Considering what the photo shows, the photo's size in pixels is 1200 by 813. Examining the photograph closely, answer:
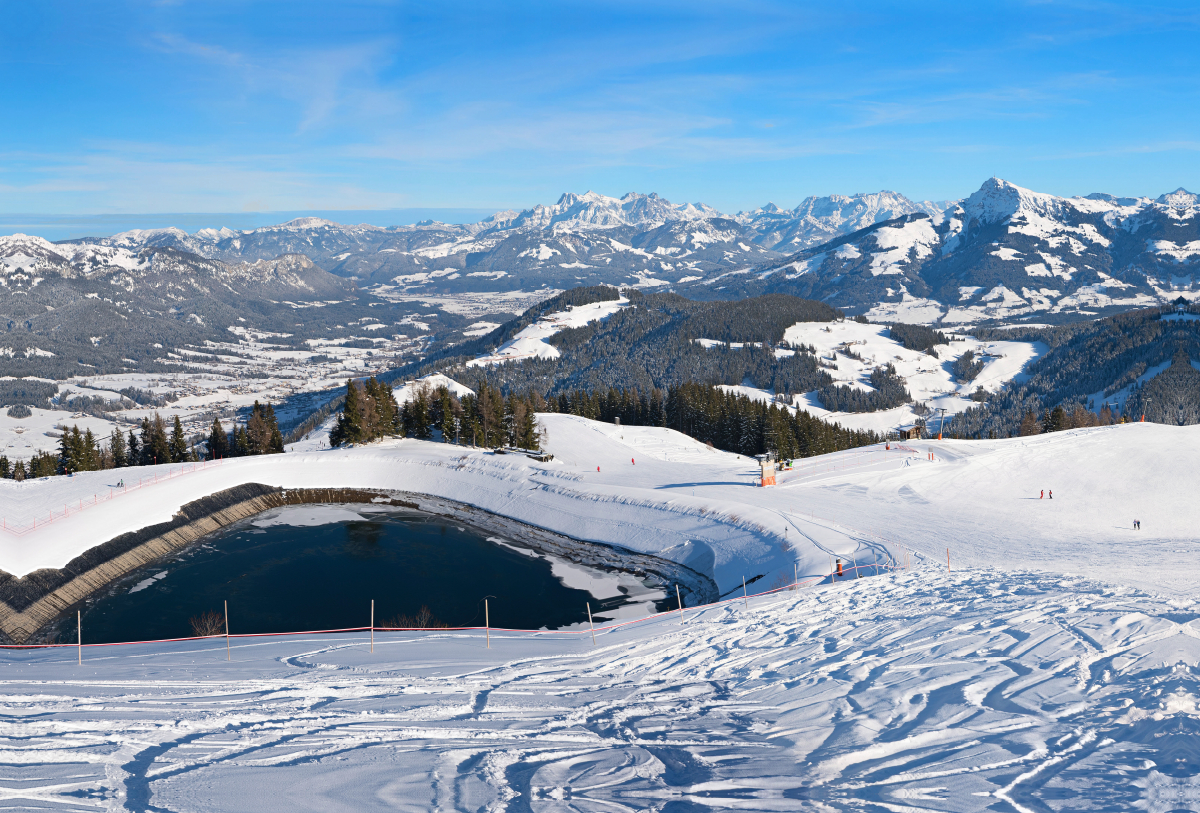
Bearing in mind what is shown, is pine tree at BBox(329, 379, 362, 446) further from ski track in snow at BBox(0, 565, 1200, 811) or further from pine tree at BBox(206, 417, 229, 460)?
ski track in snow at BBox(0, 565, 1200, 811)

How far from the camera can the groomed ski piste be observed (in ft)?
48.6

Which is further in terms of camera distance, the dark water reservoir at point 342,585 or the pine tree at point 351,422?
the pine tree at point 351,422

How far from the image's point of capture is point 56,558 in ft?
172

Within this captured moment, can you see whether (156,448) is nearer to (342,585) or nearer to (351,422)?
(351,422)

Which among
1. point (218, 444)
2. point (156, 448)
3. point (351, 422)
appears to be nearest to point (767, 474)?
point (351, 422)

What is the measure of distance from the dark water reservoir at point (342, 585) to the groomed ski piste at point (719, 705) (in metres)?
13.8

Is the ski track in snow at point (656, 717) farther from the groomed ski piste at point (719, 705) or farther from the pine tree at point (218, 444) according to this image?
the pine tree at point (218, 444)

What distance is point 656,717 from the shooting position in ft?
66.8

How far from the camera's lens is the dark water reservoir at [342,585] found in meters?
47.1

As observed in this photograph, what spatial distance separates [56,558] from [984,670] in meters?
61.9

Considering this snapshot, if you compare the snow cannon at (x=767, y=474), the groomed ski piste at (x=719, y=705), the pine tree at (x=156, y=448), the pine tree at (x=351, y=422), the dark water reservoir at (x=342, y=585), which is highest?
the pine tree at (x=351, y=422)

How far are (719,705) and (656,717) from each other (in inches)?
88.6

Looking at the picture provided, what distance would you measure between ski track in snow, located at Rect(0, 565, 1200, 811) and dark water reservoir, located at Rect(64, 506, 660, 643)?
18.0m

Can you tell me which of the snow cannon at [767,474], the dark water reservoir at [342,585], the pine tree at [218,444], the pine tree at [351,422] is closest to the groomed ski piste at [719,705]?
the dark water reservoir at [342,585]
